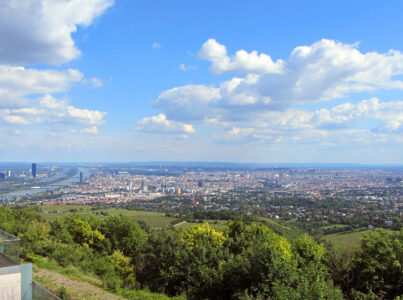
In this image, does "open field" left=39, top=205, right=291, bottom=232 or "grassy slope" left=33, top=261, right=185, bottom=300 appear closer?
"grassy slope" left=33, top=261, right=185, bottom=300

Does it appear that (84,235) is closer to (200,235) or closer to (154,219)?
(200,235)

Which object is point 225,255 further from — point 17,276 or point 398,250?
point 17,276

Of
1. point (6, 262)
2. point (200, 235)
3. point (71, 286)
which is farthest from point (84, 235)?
point (6, 262)

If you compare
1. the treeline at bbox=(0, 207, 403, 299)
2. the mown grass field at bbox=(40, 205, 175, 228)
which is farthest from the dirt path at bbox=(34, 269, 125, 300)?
the mown grass field at bbox=(40, 205, 175, 228)

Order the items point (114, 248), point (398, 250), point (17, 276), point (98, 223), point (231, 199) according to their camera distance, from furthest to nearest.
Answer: point (231, 199) < point (98, 223) < point (114, 248) < point (398, 250) < point (17, 276)

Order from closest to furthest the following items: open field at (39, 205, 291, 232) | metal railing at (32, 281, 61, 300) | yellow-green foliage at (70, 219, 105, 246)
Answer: metal railing at (32, 281, 61, 300), yellow-green foliage at (70, 219, 105, 246), open field at (39, 205, 291, 232)

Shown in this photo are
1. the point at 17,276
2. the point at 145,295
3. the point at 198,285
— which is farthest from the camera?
the point at 198,285

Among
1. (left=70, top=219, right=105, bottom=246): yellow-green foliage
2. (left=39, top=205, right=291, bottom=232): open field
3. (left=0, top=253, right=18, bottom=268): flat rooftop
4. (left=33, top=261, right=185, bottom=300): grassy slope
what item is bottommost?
(left=39, top=205, right=291, bottom=232): open field

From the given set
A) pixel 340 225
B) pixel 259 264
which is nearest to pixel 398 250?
pixel 259 264

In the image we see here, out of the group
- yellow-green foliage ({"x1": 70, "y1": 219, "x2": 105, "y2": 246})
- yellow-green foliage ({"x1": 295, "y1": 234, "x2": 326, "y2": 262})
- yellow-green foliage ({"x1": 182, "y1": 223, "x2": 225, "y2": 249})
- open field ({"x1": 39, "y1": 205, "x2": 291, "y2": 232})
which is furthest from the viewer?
open field ({"x1": 39, "y1": 205, "x2": 291, "y2": 232})

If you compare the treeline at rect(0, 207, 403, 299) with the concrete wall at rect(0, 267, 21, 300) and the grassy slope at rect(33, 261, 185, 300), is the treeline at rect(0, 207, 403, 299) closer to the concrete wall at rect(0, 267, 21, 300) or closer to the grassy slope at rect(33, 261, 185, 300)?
the grassy slope at rect(33, 261, 185, 300)
